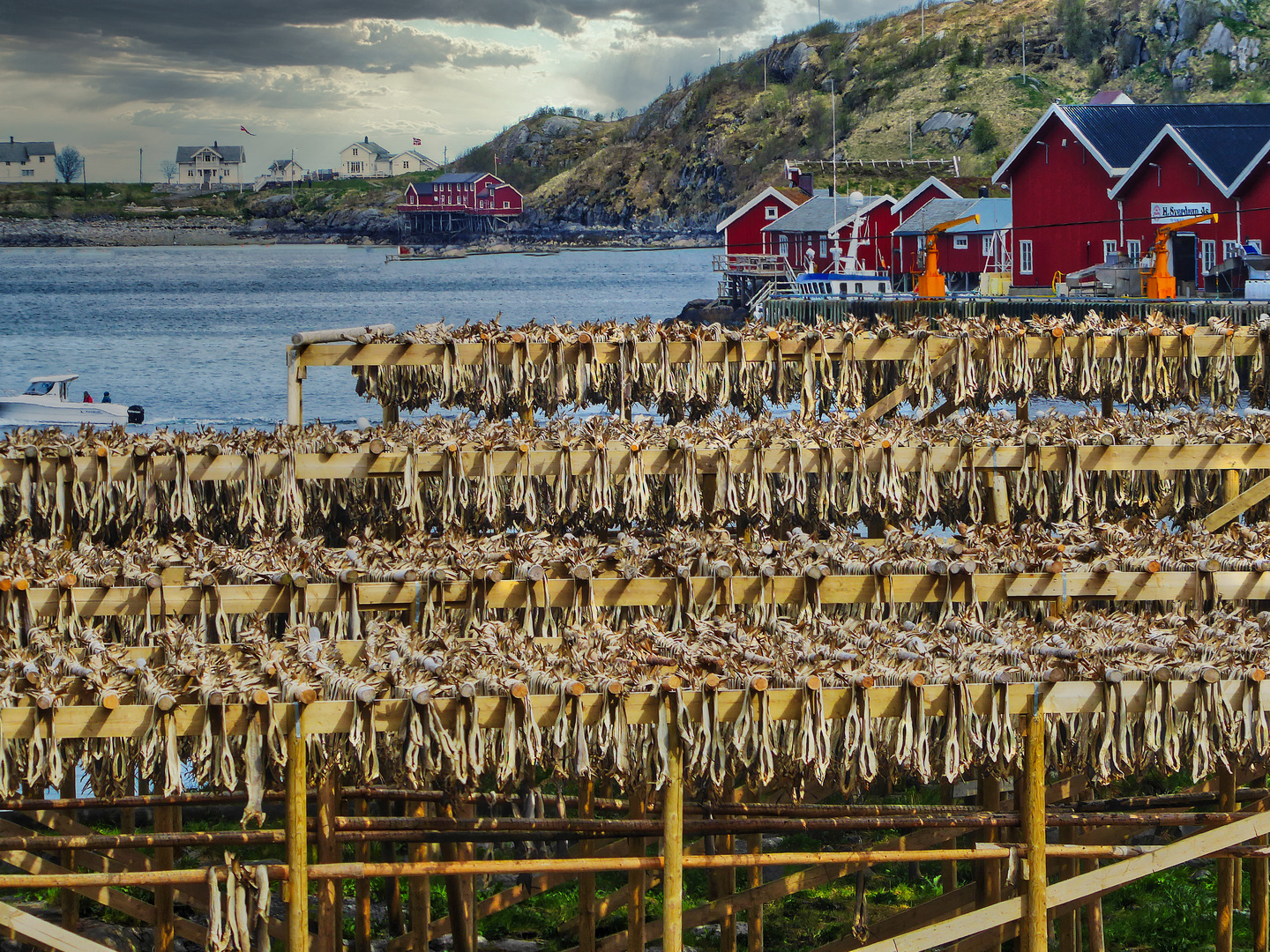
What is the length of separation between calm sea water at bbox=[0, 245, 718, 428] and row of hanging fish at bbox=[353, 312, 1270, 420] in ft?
15.3

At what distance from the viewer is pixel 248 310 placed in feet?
365

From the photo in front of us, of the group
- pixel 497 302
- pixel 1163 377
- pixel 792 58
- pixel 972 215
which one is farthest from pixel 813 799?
pixel 792 58

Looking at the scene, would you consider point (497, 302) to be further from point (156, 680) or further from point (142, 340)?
point (156, 680)

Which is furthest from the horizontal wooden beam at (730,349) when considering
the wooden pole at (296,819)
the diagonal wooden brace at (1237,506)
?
the wooden pole at (296,819)

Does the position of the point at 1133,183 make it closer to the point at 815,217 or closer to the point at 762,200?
the point at 815,217

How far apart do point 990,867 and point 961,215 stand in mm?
55654

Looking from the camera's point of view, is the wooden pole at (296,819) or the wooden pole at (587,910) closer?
the wooden pole at (296,819)

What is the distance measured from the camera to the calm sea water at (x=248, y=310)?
201 feet

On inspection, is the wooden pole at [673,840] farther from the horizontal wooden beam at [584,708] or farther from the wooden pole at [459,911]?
the wooden pole at [459,911]

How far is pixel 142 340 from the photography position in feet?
289

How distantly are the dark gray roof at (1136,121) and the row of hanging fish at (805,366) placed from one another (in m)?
40.4

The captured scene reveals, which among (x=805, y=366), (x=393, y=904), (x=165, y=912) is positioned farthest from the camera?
(x=805, y=366)

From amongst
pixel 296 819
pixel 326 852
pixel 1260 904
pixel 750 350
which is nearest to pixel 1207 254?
pixel 750 350

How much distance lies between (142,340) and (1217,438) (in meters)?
85.4
